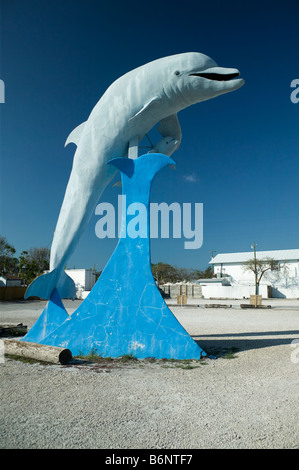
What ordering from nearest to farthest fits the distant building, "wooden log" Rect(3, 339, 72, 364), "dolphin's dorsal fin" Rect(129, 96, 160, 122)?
"wooden log" Rect(3, 339, 72, 364)
"dolphin's dorsal fin" Rect(129, 96, 160, 122)
the distant building

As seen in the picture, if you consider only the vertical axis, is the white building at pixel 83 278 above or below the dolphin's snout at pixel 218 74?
below

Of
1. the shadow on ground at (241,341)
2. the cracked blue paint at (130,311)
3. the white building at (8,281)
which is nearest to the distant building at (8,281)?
the white building at (8,281)

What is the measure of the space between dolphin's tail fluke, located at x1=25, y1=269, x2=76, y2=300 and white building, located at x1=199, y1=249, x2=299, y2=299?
30935 mm

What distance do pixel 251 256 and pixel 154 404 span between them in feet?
149

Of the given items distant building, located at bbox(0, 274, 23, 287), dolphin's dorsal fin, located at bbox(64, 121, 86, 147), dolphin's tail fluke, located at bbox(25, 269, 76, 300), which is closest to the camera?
dolphin's tail fluke, located at bbox(25, 269, 76, 300)

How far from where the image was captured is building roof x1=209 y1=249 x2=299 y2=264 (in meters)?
43.5

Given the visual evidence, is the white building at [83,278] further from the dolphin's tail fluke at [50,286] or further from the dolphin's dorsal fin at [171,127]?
the dolphin's dorsal fin at [171,127]

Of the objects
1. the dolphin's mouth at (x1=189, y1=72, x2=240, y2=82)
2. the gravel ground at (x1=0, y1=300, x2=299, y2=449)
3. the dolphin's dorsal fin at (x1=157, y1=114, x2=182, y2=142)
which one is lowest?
the gravel ground at (x1=0, y1=300, x2=299, y2=449)

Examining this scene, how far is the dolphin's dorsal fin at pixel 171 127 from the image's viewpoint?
23.8 feet

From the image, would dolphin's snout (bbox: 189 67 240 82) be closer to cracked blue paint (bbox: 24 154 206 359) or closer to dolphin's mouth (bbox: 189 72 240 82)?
dolphin's mouth (bbox: 189 72 240 82)

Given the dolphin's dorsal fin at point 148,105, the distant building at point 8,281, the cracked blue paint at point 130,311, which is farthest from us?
the distant building at point 8,281

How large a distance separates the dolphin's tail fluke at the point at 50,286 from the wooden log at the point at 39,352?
3.36 feet

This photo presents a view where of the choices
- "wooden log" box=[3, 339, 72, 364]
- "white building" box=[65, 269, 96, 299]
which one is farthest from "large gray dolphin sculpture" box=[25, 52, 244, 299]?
"white building" box=[65, 269, 96, 299]
